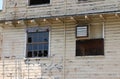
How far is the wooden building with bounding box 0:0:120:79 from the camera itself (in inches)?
664

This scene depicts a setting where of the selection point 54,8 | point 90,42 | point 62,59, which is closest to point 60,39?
point 62,59

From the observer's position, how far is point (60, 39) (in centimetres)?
1791

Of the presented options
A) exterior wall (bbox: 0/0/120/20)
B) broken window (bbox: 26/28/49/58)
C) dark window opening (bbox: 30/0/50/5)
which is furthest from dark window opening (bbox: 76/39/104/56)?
dark window opening (bbox: 30/0/50/5)

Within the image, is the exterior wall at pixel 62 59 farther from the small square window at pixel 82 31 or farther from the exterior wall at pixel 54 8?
the exterior wall at pixel 54 8

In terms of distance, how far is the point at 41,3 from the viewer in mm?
18953

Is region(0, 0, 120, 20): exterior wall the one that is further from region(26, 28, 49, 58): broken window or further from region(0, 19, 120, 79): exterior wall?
region(26, 28, 49, 58): broken window

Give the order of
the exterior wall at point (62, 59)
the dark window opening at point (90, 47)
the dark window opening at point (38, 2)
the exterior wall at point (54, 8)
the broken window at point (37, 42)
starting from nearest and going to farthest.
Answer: the exterior wall at point (62, 59), the dark window opening at point (90, 47), the exterior wall at point (54, 8), the broken window at point (37, 42), the dark window opening at point (38, 2)

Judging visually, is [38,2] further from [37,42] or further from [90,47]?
[90,47]

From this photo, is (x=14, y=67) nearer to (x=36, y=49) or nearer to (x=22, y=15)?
(x=36, y=49)

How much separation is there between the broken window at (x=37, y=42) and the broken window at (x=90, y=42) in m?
1.82

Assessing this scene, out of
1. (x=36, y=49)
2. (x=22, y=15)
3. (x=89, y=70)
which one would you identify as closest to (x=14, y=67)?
(x=36, y=49)

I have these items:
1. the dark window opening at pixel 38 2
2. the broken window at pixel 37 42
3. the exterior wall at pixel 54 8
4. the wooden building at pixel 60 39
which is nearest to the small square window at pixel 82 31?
the wooden building at pixel 60 39

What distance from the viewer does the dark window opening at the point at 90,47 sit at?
17.1 meters

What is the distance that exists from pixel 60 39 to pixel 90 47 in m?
1.72
